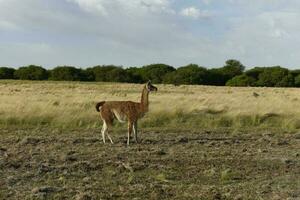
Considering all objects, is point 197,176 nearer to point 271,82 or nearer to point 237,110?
point 237,110

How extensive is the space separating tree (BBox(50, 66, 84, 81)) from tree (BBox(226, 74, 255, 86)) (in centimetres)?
2344

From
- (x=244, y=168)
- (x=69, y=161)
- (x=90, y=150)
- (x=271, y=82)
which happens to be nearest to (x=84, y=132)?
(x=90, y=150)

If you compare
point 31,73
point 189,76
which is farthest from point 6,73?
point 189,76

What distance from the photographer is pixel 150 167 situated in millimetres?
12805

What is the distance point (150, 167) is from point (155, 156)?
1.72 meters

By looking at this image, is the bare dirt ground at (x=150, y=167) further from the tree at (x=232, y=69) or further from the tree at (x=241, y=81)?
the tree at (x=232, y=69)

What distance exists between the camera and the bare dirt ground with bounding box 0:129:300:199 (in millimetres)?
10359

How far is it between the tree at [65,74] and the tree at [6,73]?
6.50 m

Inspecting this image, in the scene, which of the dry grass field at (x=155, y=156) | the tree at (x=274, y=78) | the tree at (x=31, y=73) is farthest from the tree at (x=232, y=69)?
the dry grass field at (x=155, y=156)

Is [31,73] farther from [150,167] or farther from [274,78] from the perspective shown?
[150,167]

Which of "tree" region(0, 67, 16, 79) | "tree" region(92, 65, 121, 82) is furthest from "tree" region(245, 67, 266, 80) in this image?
"tree" region(0, 67, 16, 79)

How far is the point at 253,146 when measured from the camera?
17.0 m

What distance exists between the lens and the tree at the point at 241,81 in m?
85.6

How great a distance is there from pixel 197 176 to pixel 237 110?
1430 centimetres
